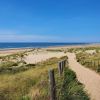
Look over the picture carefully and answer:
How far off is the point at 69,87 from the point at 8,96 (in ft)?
8.33

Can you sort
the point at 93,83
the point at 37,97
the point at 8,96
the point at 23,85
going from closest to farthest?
the point at 37,97 → the point at 8,96 → the point at 23,85 → the point at 93,83

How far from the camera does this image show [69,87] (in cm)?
1246

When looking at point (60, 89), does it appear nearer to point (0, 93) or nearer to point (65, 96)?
point (65, 96)

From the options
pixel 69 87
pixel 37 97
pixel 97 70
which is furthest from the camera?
pixel 97 70

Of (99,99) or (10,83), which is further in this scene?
(10,83)

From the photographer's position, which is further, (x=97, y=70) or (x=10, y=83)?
(x=97, y=70)

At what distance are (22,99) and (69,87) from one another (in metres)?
2.49

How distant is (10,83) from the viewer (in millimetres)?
14672

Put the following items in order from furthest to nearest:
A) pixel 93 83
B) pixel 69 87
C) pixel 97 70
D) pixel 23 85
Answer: pixel 97 70
pixel 93 83
pixel 23 85
pixel 69 87

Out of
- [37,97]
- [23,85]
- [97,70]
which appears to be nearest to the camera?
[37,97]

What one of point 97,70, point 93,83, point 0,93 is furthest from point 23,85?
point 97,70

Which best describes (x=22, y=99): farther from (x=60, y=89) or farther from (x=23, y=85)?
(x=23, y=85)

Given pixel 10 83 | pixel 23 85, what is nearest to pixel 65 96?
pixel 23 85

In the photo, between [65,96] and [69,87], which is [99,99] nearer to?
[69,87]
